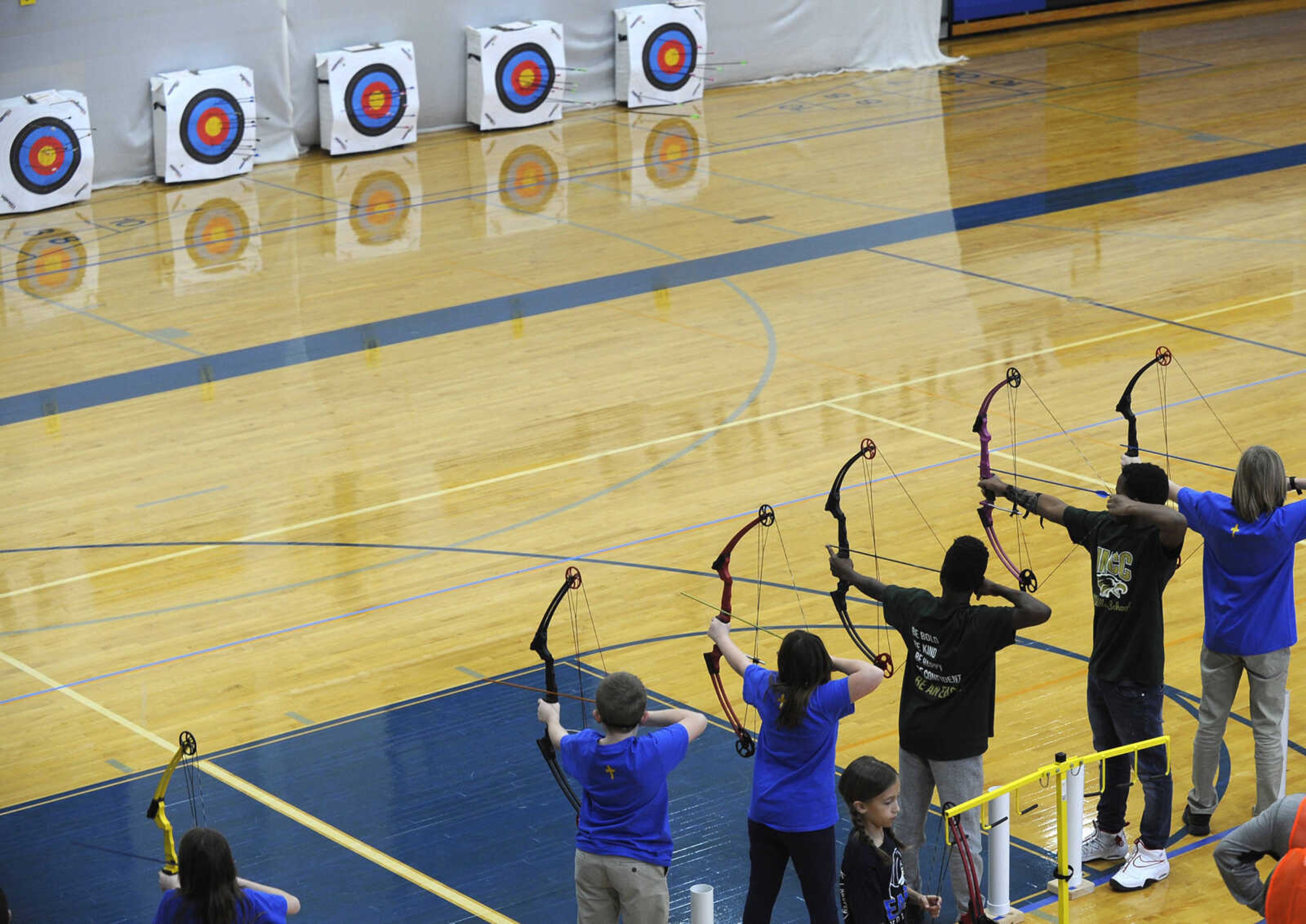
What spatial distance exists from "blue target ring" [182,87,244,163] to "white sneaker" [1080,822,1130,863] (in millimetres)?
16278

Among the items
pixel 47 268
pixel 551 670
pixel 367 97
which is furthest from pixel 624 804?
pixel 367 97

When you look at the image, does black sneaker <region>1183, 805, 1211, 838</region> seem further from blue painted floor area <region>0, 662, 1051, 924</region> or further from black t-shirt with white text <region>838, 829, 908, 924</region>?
black t-shirt with white text <region>838, 829, 908, 924</region>

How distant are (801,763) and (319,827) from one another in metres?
2.75

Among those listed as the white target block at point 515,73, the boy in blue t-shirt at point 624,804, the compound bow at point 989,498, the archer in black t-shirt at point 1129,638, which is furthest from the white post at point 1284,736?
the white target block at point 515,73

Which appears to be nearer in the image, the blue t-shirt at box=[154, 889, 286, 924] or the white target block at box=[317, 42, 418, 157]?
the blue t-shirt at box=[154, 889, 286, 924]

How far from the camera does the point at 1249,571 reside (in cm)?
668

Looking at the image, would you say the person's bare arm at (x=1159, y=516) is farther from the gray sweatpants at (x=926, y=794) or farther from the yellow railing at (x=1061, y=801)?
the gray sweatpants at (x=926, y=794)

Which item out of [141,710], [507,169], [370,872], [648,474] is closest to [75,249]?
[507,169]

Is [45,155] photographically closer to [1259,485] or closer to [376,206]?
[376,206]

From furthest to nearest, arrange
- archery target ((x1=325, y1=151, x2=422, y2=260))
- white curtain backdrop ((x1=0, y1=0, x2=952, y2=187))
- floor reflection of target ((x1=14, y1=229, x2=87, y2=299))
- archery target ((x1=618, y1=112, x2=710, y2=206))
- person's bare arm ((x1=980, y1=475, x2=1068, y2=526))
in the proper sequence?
white curtain backdrop ((x1=0, y1=0, x2=952, y2=187)), archery target ((x1=618, y1=112, x2=710, y2=206)), archery target ((x1=325, y1=151, x2=422, y2=260)), floor reflection of target ((x1=14, y1=229, x2=87, y2=299)), person's bare arm ((x1=980, y1=475, x2=1068, y2=526))

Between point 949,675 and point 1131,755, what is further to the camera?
point 1131,755

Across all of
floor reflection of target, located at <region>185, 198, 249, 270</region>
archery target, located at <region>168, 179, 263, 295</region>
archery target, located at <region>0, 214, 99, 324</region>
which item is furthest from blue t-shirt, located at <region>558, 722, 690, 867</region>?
floor reflection of target, located at <region>185, 198, 249, 270</region>

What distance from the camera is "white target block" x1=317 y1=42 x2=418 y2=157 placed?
21641 mm

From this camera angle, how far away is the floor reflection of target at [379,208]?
18.3 metres
